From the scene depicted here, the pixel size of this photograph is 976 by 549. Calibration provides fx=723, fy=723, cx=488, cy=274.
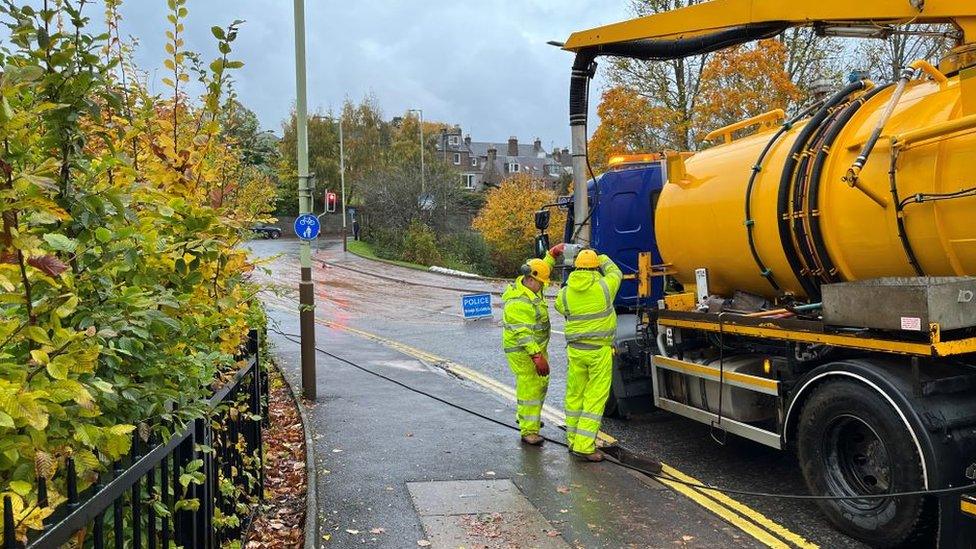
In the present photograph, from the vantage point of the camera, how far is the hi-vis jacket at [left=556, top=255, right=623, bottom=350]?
6.40 meters

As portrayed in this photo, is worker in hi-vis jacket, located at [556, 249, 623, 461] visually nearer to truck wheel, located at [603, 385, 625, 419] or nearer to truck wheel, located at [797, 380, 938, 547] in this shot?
truck wheel, located at [603, 385, 625, 419]

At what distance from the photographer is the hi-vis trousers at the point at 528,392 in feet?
22.4

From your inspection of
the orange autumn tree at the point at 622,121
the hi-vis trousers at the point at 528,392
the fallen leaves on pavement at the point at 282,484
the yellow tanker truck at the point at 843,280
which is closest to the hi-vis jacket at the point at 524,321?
the hi-vis trousers at the point at 528,392

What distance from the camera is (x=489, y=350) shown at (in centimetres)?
1273

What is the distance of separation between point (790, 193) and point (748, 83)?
1513cm

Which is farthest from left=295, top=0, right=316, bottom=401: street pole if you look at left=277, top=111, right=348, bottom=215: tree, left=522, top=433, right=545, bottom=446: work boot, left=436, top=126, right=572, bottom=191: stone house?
left=436, top=126, right=572, bottom=191: stone house

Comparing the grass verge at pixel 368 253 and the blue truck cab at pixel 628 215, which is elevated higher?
A: the blue truck cab at pixel 628 215

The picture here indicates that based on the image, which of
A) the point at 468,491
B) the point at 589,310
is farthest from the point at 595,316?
the point at 468,491

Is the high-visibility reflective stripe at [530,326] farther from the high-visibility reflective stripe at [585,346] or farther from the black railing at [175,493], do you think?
the black railing at [175,493]

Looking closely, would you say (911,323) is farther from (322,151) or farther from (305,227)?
(322,151)

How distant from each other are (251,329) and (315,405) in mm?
3023

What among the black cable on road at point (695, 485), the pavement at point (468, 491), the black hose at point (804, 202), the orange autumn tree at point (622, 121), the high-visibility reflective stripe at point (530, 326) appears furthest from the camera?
the orange autumn tree at point (622, 121)

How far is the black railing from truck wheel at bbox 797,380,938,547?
144 inches

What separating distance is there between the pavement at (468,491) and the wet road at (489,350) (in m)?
0.62
